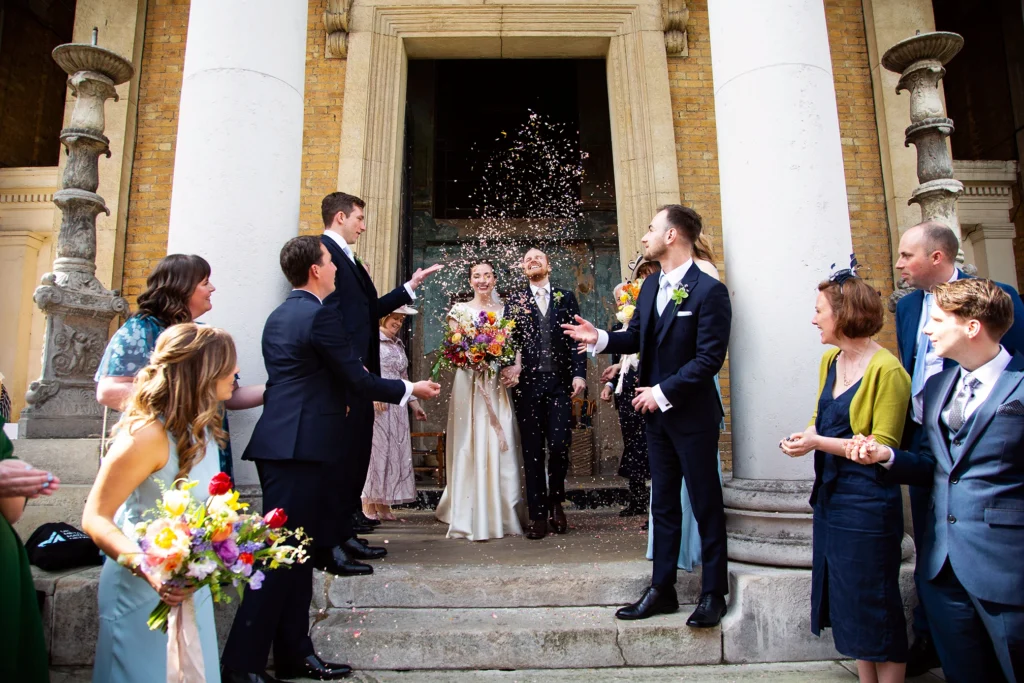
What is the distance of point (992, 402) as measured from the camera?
2.58 m

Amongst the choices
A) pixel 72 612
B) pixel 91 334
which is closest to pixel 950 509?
pixel 72 612

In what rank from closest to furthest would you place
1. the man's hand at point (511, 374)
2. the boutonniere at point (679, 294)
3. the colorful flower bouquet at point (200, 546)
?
the colorful flower bouquet at point (200, 546) < the boutonniere at point (679, 294) < the man's hand at point (511, 374)

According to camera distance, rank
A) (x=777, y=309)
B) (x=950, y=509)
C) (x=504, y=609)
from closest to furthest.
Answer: (x=950, y=509), (x=504, y=609), (x=777, y=309)

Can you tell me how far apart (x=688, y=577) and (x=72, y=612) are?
3.19m

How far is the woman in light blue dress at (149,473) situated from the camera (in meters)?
2.22

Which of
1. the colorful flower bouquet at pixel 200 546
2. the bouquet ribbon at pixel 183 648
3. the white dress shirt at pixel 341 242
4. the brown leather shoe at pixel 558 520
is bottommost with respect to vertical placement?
the bouquet ribbon at pixel 183 648

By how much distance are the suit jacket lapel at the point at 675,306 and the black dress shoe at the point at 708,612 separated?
1347 mm

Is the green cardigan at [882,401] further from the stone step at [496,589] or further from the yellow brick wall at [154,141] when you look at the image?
the yellow brick wall at [154,141]

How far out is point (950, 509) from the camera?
8.89 ft

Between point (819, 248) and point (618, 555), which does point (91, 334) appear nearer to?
point (618, 555)

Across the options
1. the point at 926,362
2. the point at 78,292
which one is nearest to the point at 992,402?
the point at 926,362

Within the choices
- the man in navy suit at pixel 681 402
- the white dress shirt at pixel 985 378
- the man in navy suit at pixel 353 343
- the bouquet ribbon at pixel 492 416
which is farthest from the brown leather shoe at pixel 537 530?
the white dress shirt at pixel 985 378

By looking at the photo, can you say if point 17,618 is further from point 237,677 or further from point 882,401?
point 882,401

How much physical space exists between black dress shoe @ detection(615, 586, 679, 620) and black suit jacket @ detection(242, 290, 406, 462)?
5.52 feet
